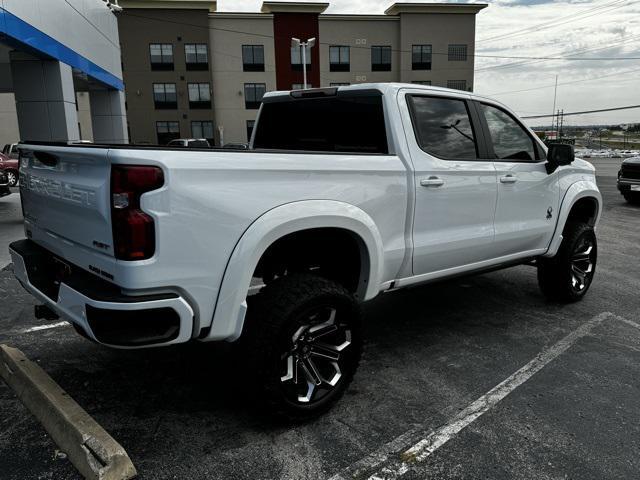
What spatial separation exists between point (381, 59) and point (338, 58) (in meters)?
3.72

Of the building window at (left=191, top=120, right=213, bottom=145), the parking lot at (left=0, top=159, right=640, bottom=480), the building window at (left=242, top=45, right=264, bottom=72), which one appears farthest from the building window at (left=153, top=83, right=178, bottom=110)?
the parking lot at (left=0, top=159, right=640, bottom=480)

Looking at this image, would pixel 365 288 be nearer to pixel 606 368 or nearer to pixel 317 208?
pixel 317 208

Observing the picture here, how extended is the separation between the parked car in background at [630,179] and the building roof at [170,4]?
1373 inches

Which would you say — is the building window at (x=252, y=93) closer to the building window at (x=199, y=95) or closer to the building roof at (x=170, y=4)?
the building window at (x=199, y=95)

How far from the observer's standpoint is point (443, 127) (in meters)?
3.95

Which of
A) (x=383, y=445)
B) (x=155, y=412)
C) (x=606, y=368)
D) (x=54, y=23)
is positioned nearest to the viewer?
(x=383, y=445)

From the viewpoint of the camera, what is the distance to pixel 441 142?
3.88m

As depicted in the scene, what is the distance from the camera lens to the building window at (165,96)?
136 ft

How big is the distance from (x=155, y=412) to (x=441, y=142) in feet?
8.71

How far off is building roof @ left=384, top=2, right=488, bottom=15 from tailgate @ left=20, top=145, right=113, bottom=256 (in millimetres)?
44420

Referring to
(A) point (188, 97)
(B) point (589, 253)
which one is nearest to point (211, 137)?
(A) point (188, 97)

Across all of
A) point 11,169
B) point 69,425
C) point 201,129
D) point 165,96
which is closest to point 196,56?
point 165,96

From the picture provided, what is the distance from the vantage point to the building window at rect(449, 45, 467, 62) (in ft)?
147

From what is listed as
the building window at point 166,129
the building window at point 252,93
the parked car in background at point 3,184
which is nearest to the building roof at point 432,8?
the building window at point 252,93
